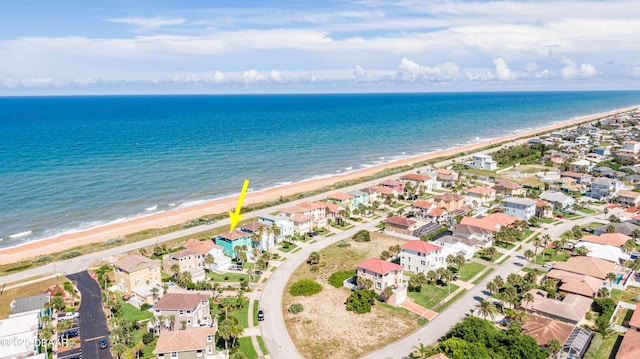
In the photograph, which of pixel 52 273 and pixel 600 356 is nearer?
pixel 600 356

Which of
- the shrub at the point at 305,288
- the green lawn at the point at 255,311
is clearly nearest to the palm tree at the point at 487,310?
the shrub at the point at 305,288

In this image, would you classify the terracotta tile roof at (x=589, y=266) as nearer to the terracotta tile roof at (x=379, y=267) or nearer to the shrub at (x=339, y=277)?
the terracotta tile roof at (x=379, y=267)

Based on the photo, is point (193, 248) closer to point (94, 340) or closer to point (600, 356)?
point (94, 340)

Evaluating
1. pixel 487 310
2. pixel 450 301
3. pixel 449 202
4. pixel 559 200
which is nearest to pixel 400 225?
pixel 449 202

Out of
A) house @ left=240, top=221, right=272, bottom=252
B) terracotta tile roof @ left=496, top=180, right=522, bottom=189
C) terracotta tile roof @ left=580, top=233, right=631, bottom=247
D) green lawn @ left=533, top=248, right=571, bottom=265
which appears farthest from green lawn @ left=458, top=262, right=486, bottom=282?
terracotta tile roof @ left=496, top=180, right=522, bottom=189

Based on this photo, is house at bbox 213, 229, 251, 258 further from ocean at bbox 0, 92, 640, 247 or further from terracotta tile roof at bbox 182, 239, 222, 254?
ocean at bbox 0, 92, 640, 247

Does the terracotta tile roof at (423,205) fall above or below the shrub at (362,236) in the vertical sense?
above

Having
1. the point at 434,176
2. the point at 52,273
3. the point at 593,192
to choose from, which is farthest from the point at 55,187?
the point at 593,192
